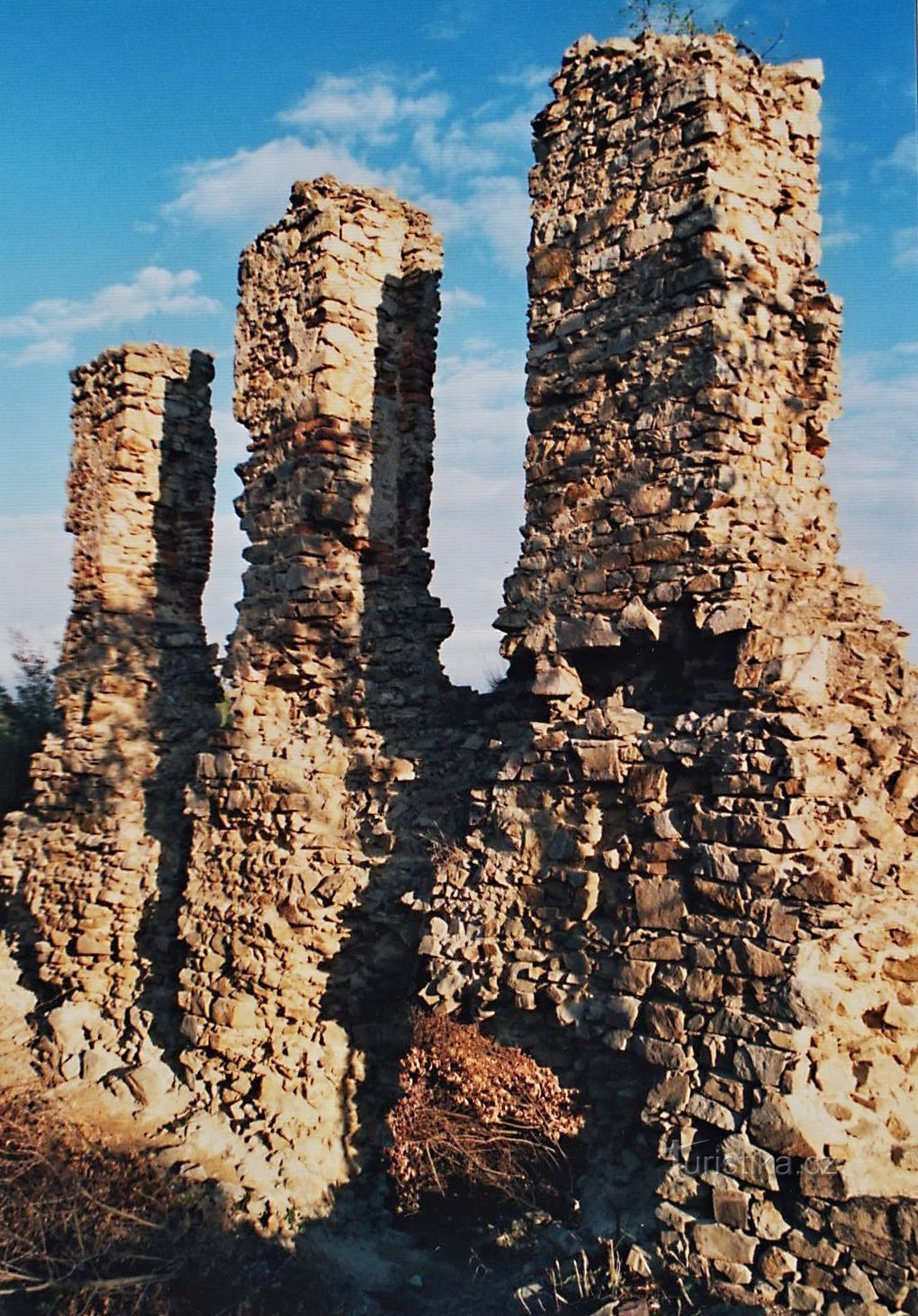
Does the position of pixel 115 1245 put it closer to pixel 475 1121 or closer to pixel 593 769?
pixel 475 1121

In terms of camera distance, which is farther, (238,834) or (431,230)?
(431,230)

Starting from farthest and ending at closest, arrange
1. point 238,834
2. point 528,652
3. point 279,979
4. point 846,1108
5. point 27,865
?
point 27,865 → point 238,834 → point 279,979 → point 528,652 → point 846,1108

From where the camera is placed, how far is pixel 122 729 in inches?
339

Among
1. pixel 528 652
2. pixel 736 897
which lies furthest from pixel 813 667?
pixel 528 652

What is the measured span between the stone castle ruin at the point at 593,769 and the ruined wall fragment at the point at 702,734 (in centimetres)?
2

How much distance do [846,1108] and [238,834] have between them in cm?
398

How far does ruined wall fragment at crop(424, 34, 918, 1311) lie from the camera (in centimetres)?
421

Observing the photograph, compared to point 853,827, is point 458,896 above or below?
below

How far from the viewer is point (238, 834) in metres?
6.82

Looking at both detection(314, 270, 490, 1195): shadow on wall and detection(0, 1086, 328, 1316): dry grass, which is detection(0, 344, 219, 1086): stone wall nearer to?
detection(0, 1086, 328, 1316): dry grass

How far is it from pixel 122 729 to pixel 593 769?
188 inches

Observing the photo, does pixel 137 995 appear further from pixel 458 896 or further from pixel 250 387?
pixel 250 387

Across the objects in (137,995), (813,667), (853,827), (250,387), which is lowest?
(137,995)

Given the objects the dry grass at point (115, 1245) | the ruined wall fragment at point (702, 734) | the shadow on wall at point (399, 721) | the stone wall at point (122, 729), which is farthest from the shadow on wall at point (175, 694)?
the ruined wall fragment at point (702, 734)
